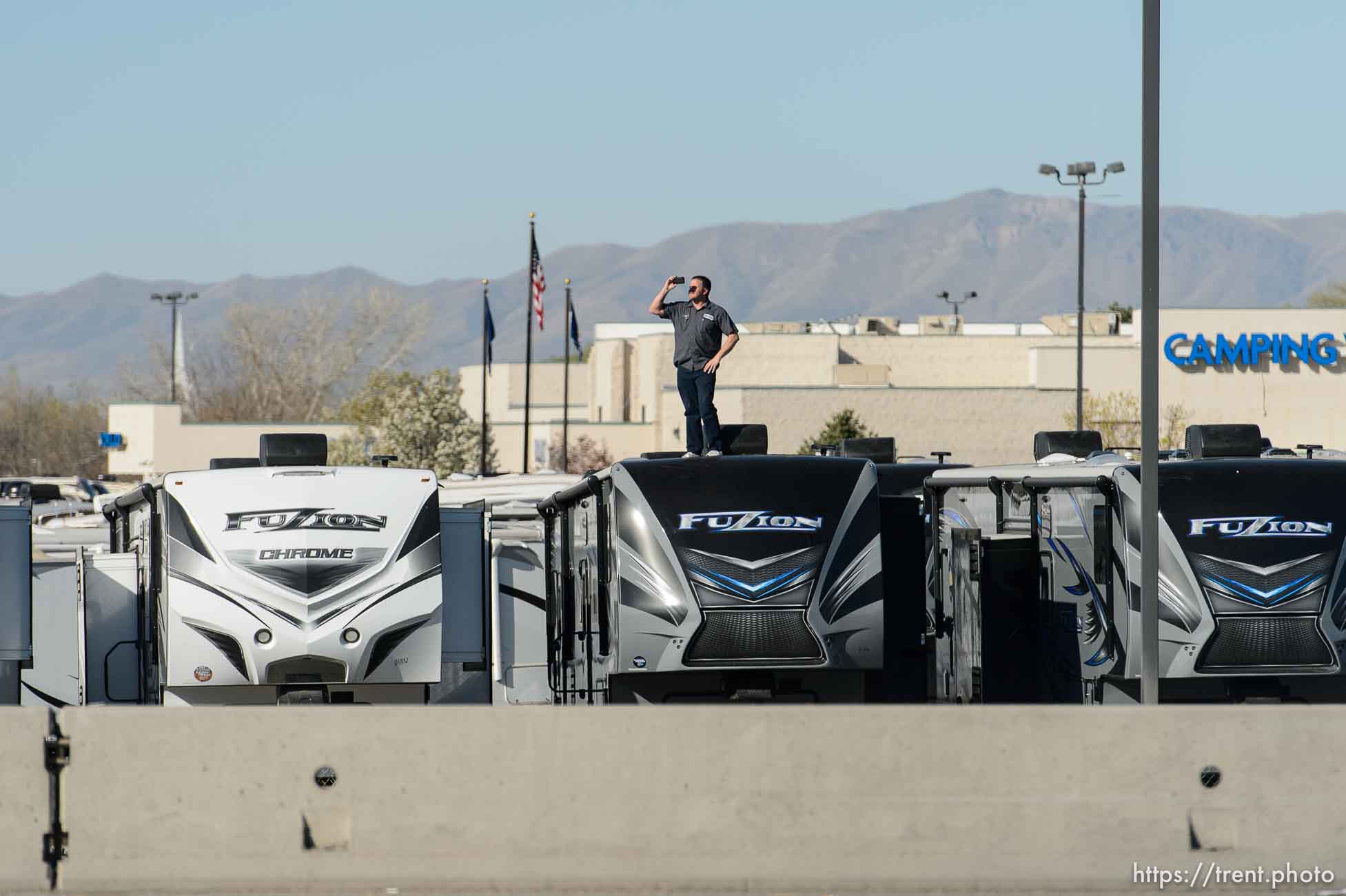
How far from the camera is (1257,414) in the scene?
7244 cm

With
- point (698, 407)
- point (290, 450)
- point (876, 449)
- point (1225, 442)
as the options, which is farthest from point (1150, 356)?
point (876, 449)

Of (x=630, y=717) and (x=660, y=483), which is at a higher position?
(x=660, y=483)

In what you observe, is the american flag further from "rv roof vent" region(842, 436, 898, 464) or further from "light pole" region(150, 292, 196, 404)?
"light pole" region(150, 292, 196, 404)

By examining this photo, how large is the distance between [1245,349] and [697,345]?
59.2 m

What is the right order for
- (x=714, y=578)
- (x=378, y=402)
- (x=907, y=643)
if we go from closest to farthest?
(x=714, y=578) → (x=907, y=643) → (x=378, y=402)

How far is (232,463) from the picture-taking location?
18.1m

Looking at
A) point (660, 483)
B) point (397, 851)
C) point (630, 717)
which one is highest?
point (660, 483)

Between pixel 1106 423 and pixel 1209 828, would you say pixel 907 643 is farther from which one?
pixel 1106 423

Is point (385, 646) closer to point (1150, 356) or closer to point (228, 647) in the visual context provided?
point (228, 647)

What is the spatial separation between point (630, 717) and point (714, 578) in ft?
13.5

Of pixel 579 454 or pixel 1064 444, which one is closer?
pixel 1064 444

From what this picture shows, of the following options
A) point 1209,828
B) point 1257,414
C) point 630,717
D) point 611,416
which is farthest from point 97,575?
point 611,416

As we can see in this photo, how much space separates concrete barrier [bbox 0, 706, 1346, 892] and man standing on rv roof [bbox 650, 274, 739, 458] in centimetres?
612

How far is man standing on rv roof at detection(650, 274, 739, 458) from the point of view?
16.4m
